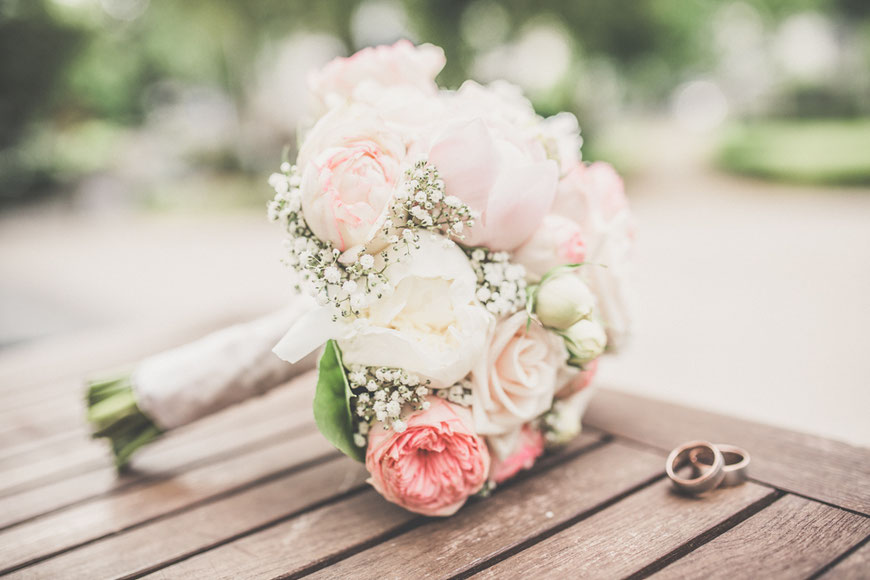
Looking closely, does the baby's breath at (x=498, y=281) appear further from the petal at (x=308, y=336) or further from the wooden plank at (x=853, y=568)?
the wooden plank at (x=853, y=568)

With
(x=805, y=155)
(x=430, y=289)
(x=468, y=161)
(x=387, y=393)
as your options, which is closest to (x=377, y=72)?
(x=468, y=161)

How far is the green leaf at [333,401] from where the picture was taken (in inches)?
40.4

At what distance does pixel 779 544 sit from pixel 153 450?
1238mm

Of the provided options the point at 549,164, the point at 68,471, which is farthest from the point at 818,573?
the point at 68,471

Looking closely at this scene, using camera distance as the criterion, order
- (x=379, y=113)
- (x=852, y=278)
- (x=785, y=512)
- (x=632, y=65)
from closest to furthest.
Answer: (x=785, y=512) → (x=379, y=113) → (x=852, y=278) → (x=632, y=65)

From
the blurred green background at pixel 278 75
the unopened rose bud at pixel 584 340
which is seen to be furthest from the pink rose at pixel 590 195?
the blurred green background at pixel 278 75

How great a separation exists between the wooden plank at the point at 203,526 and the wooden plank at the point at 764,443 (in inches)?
21.5

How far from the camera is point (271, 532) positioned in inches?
42.9

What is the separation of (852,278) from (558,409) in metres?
3.76

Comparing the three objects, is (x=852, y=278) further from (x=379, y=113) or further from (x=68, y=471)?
(x=68, y=471)

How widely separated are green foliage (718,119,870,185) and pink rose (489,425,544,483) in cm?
861

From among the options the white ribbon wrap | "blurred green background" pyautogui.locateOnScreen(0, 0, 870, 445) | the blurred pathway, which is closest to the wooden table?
the white ribbon wrap

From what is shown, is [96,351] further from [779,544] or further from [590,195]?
[779,544]

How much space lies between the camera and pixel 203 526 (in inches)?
44.6
